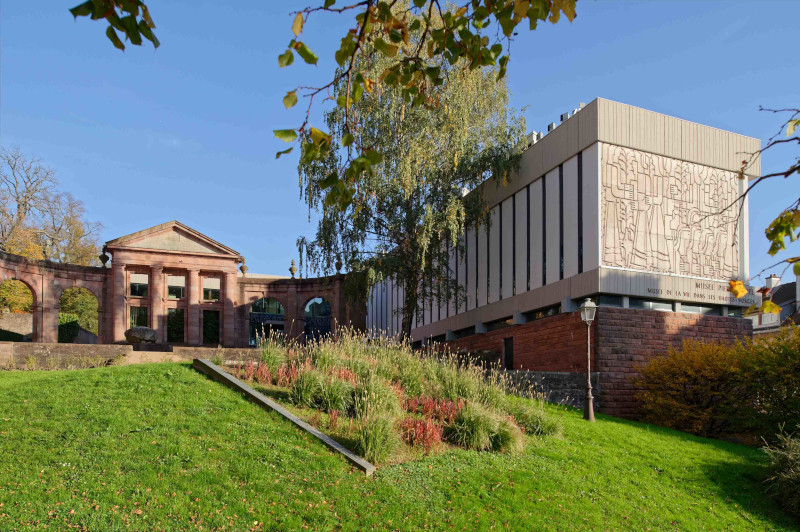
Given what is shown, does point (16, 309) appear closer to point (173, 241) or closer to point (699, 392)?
point (173, 241)

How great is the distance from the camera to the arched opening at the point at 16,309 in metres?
40.3

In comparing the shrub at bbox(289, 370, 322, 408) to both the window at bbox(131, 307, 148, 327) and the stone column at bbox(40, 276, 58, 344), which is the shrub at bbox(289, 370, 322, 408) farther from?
the window at bbox(131, 307, 148, 327)

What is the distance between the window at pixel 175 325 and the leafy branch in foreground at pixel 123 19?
4073cm

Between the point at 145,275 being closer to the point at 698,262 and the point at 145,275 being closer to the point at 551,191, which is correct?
the point at 551,191

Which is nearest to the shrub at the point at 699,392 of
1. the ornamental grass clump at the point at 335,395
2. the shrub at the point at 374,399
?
the shrub at the point at 374,399

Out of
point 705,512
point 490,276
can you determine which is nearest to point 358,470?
point 705,512

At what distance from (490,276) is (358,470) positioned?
18.4m

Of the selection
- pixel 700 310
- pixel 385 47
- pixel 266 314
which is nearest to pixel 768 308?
pixel 385 47

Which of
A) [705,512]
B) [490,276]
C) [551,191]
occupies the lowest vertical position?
[705,512]

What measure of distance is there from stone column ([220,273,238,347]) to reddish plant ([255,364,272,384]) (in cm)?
2911

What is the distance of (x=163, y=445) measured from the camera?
9.50m

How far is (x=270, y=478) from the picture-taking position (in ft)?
28.8

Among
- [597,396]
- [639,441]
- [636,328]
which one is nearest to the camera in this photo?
[639,441]

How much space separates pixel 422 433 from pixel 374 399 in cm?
102
